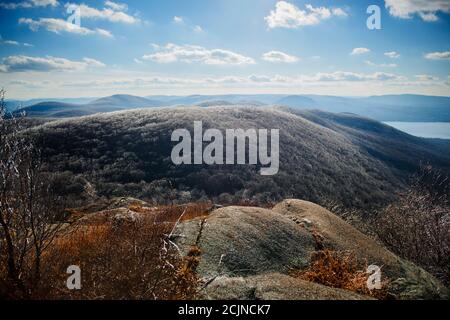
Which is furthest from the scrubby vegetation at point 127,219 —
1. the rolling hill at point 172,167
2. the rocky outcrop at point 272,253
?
the rocky outcrop at point 272,253

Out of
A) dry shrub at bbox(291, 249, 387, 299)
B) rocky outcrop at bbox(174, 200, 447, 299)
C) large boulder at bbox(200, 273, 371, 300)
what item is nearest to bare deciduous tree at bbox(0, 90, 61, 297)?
rocky outcrop at bbox(174, 200, 447, 299)

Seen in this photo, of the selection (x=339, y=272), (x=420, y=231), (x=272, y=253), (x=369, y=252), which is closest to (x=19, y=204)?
(x=272, y=253)

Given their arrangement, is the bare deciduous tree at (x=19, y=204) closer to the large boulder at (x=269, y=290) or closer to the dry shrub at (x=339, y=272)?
the large boulder at (x=269, y=290)

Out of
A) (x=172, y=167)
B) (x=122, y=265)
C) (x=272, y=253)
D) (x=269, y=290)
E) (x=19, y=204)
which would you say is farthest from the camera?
(x=172, y=167)

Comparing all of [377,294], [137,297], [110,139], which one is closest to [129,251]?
[137,297]

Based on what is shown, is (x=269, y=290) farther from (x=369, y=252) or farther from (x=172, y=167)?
(x=172, y=167)

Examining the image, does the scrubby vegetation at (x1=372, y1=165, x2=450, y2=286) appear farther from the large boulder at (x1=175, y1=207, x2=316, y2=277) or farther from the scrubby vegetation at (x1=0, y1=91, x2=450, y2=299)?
the large boulder at (x1=175, y1=207, x2=316, y2=277)
